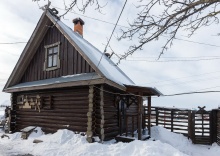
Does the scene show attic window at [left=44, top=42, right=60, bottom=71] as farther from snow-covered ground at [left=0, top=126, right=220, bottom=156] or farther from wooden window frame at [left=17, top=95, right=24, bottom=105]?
snow-covered ground at [left=0, top=126, right=220, bottom=156]

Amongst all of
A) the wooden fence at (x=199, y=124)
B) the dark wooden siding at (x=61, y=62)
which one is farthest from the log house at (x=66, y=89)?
the wooden fence at (x=199, y=124)

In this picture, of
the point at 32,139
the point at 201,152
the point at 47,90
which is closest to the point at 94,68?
the point at 47,90

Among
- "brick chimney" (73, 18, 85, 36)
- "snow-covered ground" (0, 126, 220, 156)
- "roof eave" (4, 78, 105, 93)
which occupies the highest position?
"brick chimney" (73, 18, 85, 36)

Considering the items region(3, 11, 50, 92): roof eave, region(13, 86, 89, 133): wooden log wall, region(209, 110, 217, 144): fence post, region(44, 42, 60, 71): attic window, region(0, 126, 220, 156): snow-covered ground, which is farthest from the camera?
region(209, 110, 217, 144): fence post

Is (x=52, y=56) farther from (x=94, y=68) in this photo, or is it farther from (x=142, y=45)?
(x=142, y=45)

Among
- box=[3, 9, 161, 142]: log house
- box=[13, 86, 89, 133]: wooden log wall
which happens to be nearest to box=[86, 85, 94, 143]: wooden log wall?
box=[3, 9, 161, 142]: log house

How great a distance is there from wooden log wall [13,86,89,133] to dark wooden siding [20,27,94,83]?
3.10 feet

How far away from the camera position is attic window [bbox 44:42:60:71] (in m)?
12.2

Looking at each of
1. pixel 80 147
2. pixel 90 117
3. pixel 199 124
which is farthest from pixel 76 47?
pixel 199 124

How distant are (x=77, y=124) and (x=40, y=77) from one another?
4186 millimetres

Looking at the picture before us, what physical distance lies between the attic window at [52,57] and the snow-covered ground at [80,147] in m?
3.53

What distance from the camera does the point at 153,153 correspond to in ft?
23.6

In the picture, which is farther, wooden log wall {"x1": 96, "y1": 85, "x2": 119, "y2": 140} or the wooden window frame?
the wooden window frame

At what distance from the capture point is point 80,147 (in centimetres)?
859
